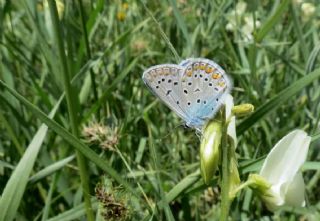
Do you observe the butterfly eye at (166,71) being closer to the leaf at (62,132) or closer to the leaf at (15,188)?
the leaf at (62,132)

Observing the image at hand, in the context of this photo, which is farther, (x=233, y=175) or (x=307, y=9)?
(x=307, y=9)

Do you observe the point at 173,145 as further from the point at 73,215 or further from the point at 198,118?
the point at 198,118

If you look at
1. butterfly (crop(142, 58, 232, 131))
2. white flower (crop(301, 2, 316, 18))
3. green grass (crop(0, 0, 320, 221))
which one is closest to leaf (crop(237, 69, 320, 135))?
green grass (crop(0, 0, 320, 221))

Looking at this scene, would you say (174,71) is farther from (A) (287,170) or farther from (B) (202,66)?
(A) (287,170)

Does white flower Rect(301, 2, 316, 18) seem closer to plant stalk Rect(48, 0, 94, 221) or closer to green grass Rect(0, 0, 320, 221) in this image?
green grass Rect(0, 0, 320, 221)

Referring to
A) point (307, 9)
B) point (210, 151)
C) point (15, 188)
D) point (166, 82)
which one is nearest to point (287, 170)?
point (210, 151)

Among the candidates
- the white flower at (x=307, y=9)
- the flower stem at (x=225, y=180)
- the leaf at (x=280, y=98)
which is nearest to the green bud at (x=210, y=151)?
the flower stem at (x=225, y=180)
